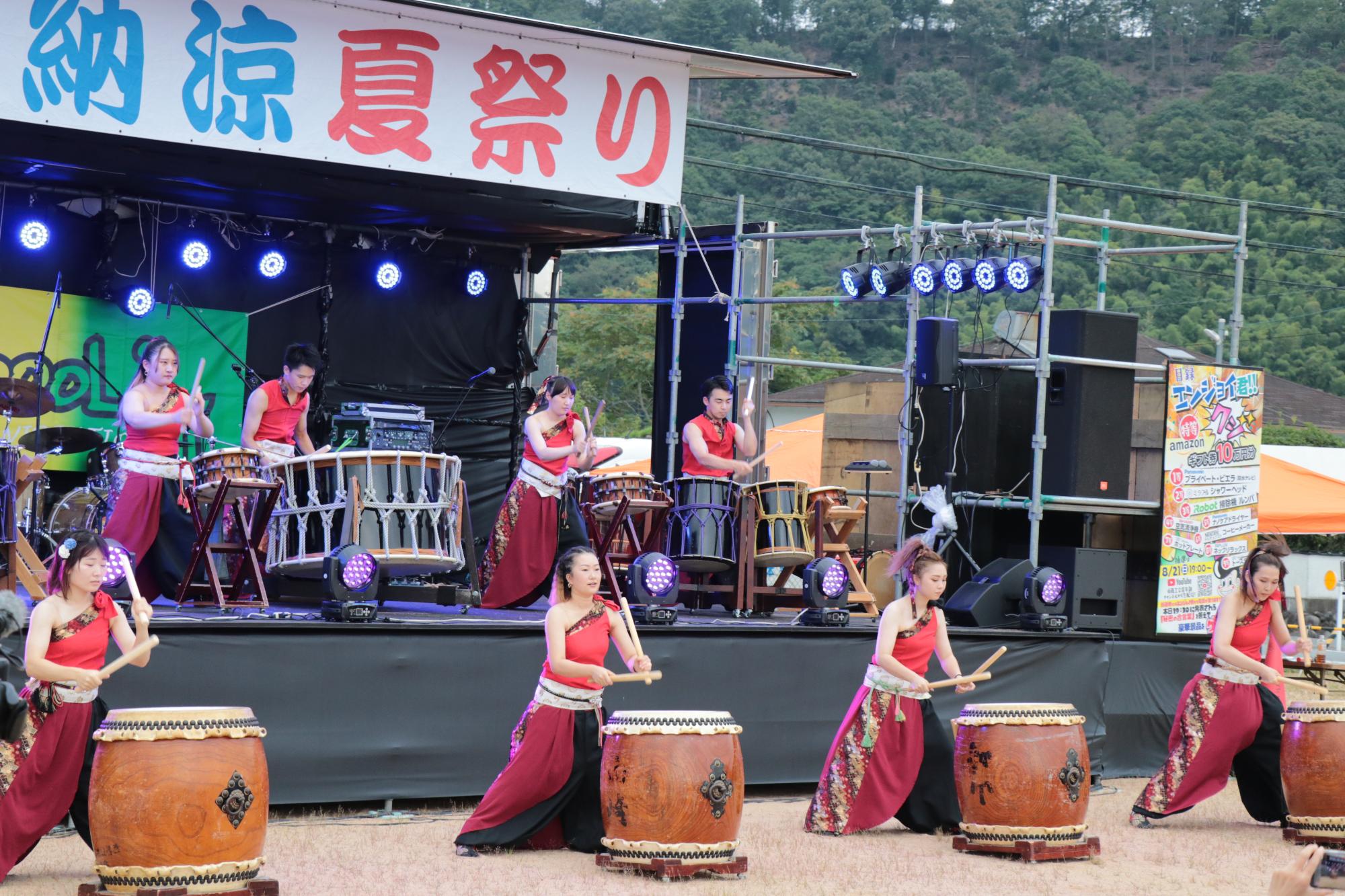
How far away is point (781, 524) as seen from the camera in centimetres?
955

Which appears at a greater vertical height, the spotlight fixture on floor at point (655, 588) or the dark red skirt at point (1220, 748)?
the spotlight fixture on floor at point (655, 588)

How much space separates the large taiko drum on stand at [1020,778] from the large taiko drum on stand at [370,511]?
2.77 metres

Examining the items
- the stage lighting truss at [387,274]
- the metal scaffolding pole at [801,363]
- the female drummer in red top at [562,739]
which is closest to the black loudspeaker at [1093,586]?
the metal scaffolding pole at [801,363]

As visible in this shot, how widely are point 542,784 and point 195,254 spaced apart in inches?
211

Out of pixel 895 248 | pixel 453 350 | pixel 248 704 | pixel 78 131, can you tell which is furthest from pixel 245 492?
pixel 895 248

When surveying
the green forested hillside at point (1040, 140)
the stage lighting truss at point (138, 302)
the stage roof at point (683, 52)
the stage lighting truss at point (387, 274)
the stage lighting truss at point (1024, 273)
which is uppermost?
the green forested hillside at point (1040, 140)

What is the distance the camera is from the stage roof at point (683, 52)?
908 centimetres

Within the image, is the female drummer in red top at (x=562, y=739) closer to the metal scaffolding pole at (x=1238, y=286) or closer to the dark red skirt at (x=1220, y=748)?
the dark red skirt at (x=1220, y=748)

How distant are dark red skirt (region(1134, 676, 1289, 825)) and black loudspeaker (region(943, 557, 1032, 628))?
1.82 metres

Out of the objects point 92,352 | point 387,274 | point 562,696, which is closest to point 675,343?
point 387,274

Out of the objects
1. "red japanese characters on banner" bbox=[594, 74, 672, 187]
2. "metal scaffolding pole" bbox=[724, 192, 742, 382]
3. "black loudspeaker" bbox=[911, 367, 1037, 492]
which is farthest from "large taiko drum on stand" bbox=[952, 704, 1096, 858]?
"metal scaffolding pole" bbox=[724, 192, 742, 382]

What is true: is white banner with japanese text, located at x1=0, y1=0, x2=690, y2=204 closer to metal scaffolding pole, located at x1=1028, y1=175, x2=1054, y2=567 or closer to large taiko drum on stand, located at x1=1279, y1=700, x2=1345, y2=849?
metal scaffolding pole, located at x1=1028, y1=175, x2=1054, y2=567

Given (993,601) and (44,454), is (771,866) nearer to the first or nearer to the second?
(993,601)

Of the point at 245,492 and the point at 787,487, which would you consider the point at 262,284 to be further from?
the point at 787,487
